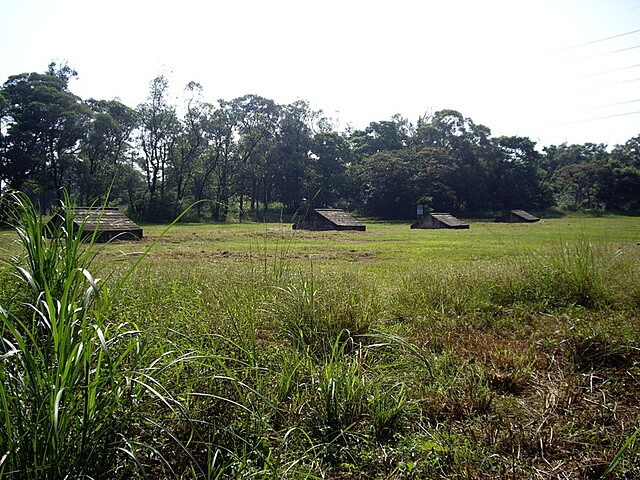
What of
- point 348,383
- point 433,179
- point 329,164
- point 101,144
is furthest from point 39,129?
point 348,383

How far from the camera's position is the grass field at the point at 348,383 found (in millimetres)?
2010

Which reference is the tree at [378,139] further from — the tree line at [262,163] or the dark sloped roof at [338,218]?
the dark sloped roof at [338,218]

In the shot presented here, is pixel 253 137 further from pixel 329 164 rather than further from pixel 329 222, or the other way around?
pixel 329 222

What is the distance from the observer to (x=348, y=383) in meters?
2.57

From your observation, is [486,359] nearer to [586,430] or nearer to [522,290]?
[586,430]

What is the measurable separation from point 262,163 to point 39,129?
64.0 ft

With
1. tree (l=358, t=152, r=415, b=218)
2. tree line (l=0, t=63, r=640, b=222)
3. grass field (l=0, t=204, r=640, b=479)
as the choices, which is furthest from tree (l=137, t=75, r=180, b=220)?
grass field (l=0, t=204, r=640, b=479)

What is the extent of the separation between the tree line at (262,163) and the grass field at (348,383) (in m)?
32.4

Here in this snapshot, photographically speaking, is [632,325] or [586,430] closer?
[586,430]

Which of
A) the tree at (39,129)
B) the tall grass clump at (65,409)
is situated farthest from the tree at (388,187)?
the tall grass clump at (65,409)

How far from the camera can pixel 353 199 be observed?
172 feet

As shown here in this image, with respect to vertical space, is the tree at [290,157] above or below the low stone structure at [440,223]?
above

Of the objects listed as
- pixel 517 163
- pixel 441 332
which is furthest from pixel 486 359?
pixel 517 163

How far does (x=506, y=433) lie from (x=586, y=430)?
0.43 meters
